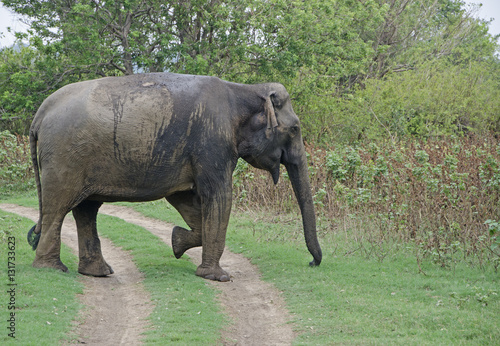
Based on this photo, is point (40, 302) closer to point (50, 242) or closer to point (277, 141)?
point (50, 242)

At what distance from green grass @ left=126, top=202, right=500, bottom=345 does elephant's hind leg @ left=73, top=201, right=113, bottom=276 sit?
250 centimetres

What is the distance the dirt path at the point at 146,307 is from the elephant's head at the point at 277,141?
1.30 metres

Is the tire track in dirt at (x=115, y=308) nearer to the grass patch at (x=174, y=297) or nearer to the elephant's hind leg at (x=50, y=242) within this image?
the grass patch at (x=174, y=297)

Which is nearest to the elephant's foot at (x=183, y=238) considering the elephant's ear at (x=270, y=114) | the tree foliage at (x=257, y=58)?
the elephant's ear at (x=270, y=114)

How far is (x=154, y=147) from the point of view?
29.0ft

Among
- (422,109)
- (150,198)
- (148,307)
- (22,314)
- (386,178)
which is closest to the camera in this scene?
(22,314)

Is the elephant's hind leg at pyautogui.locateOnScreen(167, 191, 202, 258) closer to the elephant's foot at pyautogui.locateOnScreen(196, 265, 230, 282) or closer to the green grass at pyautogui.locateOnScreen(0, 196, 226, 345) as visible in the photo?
the green grass at pyautogui.locateOnScreen(0, 196, 226, 345)

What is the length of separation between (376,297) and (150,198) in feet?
11.3

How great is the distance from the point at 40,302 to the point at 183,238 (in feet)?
9.84

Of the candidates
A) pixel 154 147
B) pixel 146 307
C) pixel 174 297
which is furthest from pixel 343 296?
pixel 154 147

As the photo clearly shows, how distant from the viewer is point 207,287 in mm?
8656

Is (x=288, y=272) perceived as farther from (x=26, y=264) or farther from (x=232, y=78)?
(x=232, y=78)

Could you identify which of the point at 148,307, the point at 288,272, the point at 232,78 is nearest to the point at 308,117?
the point at 232,78

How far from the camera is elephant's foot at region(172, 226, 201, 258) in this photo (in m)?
9.88
